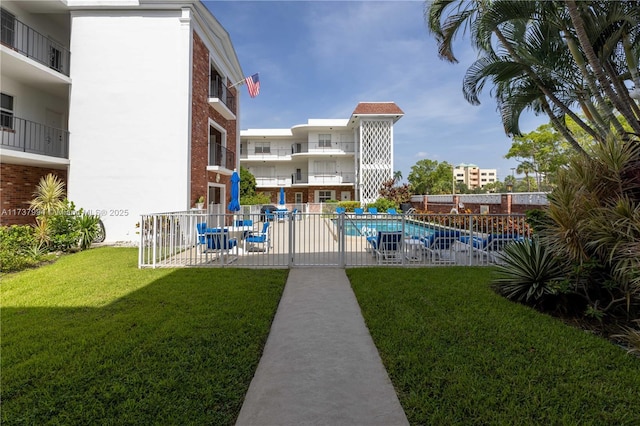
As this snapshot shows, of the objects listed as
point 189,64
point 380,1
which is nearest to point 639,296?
point 380,1

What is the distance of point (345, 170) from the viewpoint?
35219mm

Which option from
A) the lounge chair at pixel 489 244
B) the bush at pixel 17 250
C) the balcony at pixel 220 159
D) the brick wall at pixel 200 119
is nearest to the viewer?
the bush at pixel 17 250

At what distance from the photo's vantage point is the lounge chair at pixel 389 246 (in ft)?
27.6

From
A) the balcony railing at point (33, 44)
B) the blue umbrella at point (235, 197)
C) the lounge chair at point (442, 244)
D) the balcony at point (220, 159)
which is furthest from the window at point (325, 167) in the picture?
the lounge chair at point (442, 244)

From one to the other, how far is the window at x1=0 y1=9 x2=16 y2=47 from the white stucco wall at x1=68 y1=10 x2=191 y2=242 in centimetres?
177

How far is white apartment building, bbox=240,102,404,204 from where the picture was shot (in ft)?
98.9

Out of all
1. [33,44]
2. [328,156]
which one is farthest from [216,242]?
[328,156]

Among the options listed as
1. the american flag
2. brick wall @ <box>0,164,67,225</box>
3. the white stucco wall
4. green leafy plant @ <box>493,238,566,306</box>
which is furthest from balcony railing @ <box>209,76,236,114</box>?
green leafy plant @ <box>493,238,566,306</box>

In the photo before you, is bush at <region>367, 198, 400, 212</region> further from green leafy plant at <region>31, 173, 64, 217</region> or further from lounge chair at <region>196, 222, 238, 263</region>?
green leafy plant at <region>31, 173, 64, 217</region>

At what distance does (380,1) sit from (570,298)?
9263 mm

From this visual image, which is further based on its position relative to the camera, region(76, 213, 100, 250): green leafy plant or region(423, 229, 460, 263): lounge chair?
region(76, 213, 100, 250): green leafy plant

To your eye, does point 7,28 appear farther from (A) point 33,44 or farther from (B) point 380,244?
(B) point 380,244

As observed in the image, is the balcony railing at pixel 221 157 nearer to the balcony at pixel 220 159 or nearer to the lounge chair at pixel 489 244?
the balcony at pixel 220 159

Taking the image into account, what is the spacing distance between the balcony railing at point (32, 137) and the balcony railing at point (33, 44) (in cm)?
257
